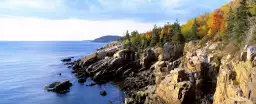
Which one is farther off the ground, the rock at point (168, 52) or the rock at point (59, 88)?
the rock at point (168, 52)

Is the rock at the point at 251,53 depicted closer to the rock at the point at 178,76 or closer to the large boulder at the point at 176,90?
the large boulder at the point at 176,90

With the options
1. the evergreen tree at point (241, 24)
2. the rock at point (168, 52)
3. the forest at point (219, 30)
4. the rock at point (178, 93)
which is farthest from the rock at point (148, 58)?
the rock at point (178, 93)

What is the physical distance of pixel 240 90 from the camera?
31516 millimetres

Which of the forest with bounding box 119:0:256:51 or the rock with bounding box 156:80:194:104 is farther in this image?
the forest with bounding box 119:0:256:51

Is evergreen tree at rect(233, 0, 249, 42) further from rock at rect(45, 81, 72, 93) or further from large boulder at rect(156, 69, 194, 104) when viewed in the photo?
rock at rect(45, 81, 72, 93)

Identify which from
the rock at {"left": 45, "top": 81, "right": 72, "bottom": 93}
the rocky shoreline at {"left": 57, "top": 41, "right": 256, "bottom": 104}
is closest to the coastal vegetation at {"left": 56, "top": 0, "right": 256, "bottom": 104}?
the rocky shoreline at {"left": 57, "top": 41, "right": 256, "bottom": 104}

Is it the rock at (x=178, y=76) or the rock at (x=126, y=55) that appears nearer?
the rock at (x=178, y=76)

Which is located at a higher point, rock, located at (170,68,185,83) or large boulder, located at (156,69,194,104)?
rock, located at (170,68,185,83)

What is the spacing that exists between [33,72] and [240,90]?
7893 cm

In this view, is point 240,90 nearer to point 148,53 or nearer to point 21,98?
point 21,98

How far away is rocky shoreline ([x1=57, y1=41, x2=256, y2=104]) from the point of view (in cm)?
3262

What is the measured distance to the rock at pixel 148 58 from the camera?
83125 mm

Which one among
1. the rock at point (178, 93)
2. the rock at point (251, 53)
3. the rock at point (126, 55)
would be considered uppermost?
the rock at point (251, 53)

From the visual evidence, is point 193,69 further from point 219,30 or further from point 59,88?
point 219,30
